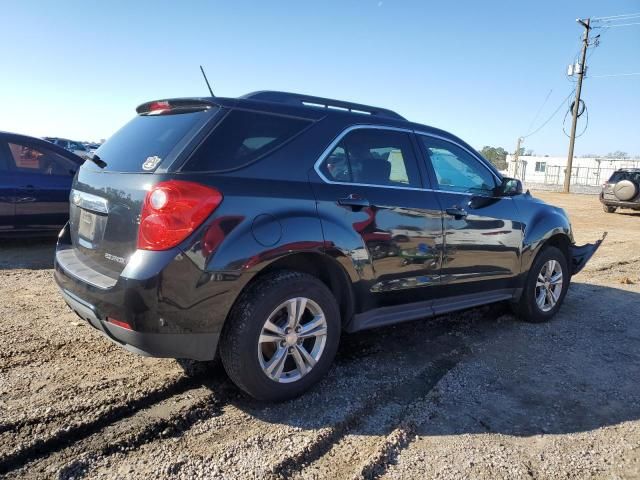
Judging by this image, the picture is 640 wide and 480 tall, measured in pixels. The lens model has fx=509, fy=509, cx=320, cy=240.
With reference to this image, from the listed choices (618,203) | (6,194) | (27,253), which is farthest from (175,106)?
(618,203)

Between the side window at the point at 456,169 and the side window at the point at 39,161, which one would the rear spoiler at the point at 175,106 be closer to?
the side window at the point at 456,169

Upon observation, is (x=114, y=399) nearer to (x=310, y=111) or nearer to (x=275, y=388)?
(x=275, y=388)

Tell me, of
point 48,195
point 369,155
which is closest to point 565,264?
point 369,155

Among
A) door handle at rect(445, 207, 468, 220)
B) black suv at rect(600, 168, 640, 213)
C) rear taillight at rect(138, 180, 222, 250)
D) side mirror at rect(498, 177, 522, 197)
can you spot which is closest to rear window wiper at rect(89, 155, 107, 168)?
rear taillight at rect(138, 180, 222, 250)

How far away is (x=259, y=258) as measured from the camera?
288 cm

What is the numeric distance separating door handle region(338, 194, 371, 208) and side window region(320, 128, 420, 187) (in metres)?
0.14

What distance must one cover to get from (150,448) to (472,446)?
1744 mm

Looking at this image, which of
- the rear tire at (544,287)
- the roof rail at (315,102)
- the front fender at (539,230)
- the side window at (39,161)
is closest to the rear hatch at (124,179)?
the roof rail at (315,102)

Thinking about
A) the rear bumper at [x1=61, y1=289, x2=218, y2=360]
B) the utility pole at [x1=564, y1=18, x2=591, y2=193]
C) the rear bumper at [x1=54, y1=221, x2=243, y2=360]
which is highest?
the utility pole at [x1=564, y1=18, x2=591, y2=193]

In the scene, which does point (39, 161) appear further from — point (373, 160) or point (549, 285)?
point (549, 285)

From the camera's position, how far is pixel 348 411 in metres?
3.12

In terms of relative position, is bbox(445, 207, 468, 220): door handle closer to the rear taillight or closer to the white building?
the rear taillight

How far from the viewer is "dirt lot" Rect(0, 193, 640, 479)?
2586mm

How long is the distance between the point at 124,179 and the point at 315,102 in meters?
1.46
